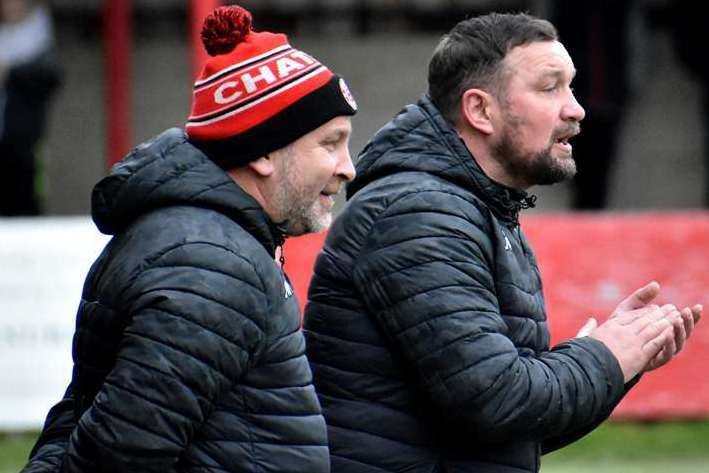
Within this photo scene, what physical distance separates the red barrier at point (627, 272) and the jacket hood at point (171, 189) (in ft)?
20.3

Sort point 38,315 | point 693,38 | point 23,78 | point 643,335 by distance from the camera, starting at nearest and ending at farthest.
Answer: point 643,335 < point 38,315 < point 23,78 < point 693,38

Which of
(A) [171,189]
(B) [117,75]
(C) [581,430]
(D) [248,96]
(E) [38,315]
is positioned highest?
(D) [248,96]

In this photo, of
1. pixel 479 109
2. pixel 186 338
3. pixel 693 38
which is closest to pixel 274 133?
pixel 186 338

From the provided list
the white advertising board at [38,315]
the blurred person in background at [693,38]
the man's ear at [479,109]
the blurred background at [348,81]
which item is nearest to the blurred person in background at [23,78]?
the blurred background at [348,81]

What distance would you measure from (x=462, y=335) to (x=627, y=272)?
20.5ft

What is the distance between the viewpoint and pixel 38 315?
31.9ft

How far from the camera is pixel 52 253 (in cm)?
980

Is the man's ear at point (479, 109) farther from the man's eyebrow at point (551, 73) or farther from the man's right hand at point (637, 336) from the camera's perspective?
the man's right hand at point (637, 336)

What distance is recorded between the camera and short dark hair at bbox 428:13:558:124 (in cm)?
432

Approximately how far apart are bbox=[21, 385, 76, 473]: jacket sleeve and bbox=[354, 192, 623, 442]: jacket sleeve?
0.74m

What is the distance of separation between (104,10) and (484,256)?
9.60 metres

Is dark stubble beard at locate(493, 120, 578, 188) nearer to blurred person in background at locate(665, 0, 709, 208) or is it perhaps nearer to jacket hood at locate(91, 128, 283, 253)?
jacket hood at locate(91, 128, 283, 253)

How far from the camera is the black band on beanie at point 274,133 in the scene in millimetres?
3664

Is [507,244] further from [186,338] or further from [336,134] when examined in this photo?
[186,338]
